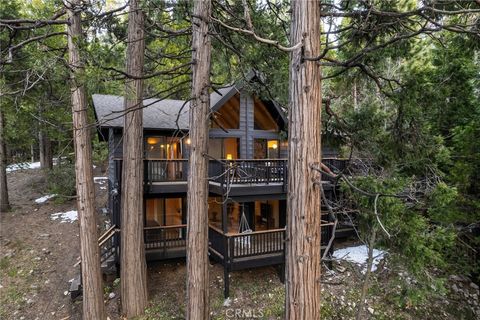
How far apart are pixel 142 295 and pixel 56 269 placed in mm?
4059

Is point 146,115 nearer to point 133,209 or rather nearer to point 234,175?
point 234,175

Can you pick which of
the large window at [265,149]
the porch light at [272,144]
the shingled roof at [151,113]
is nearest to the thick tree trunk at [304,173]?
the shingled roof at [151,113]

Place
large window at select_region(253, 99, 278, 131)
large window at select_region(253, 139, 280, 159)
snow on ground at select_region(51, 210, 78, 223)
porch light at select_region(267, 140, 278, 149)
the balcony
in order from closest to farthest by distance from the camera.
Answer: the balcony → snow on ground at select_region(51, 210, 78, 223) → large window at select_region(253, 99, 278, 131) → large window at select_region(253, 139, 280, 159) → porch light at select_region(267, 140, 278, 149)

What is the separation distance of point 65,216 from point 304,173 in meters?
13.5

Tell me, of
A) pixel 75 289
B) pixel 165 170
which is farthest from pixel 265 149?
pixel 75 289

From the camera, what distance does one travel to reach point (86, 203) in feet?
20.4

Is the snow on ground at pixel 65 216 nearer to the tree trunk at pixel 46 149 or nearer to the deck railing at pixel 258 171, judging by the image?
the tree trunk at pixel 46 149

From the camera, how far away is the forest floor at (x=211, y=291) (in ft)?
24.6

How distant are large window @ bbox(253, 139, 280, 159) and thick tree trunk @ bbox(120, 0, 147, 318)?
766 centimetres

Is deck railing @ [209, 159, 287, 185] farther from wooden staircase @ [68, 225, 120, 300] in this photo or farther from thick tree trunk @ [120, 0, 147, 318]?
wooden staircase @ [68, 225, 120, 300]

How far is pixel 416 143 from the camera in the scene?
17.3 feet

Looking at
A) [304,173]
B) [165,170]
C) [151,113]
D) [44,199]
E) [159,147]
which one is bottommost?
[44,199]

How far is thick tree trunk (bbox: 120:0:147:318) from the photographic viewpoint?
7.05 meters

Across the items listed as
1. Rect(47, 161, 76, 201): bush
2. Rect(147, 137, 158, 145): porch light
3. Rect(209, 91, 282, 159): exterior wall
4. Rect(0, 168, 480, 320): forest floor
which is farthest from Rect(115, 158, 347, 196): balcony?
Rect(47, 161, 76, 201): bush
